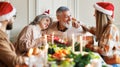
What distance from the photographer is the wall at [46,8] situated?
4961 mm

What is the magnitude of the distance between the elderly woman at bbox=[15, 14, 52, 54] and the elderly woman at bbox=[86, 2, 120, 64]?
Answer: 0.57 m

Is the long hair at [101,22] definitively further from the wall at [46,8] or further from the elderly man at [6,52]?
the wall at [46,8]

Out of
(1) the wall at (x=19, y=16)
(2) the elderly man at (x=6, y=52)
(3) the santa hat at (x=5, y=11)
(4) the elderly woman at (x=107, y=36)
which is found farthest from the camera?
(1) the wall at (x=19, y=16)

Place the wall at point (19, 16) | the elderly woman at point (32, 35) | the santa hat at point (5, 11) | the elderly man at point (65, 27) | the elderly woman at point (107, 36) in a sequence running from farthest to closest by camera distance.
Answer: the wall at point (19, 16) → the elderly man at point (65, 27) → the elderly woman at point (32, 35) → the elderly woman at point (107, 36) → the santa hat at point (5, 11)

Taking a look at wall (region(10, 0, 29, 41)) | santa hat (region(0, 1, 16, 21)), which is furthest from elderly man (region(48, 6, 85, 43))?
santa hat (region(0, 1, 16, 21))

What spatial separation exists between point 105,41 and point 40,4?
2182 millimetres

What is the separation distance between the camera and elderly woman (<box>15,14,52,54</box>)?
3289 mm

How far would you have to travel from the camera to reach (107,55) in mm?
3150

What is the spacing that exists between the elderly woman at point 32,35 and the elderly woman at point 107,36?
568 millimetres

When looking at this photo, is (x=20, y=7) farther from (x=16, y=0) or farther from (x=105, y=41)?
(x=105, y=41)

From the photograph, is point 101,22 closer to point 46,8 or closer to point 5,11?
point 5,11

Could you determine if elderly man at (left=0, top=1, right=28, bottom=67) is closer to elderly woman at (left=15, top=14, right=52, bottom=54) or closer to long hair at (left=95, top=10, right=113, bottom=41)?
elderly woman at (left=15, top=14, right=52, bottom=54)

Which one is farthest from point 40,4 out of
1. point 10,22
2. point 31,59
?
point 31,59

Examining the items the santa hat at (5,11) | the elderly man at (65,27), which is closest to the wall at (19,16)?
the elderly man at (65,27)
